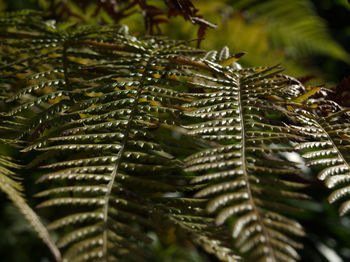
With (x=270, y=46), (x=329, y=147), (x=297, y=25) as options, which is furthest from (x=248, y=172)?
(x=270, y=46)

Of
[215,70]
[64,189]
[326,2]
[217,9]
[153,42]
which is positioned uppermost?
[326,2]

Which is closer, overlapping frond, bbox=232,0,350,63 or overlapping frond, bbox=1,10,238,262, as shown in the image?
overlapping frond, bbox=1,10,238,262

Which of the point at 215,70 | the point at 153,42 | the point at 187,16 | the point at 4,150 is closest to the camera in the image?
the point at 215,70

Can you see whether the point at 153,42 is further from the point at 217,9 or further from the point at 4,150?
the point at 217,9

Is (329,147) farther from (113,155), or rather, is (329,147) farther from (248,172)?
(113,155)

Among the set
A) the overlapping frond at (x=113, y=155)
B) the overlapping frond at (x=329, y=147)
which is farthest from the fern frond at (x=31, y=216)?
the overlapping frond at (x=329, y=147)

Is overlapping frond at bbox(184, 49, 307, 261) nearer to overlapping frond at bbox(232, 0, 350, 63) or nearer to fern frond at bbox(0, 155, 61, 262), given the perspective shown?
fern frond at bbox(0, 155, 61, 262)

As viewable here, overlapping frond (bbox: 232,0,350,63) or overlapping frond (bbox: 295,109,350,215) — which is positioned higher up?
overlapping frond (bbox: 232,0,350,63)

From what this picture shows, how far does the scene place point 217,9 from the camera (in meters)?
2.09

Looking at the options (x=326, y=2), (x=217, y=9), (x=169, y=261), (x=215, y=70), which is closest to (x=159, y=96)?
(x=215, y=70)

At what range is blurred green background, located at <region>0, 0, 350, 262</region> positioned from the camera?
1.33 meters

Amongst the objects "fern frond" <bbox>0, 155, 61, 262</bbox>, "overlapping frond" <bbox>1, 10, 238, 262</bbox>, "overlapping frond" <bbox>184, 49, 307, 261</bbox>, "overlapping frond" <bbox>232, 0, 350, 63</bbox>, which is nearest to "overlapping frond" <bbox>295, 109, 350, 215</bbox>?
"overlapping frond" <bbox>184, 49, 307, 261</bbox>

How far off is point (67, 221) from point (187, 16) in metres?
0.57

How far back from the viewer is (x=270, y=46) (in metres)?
2.39
